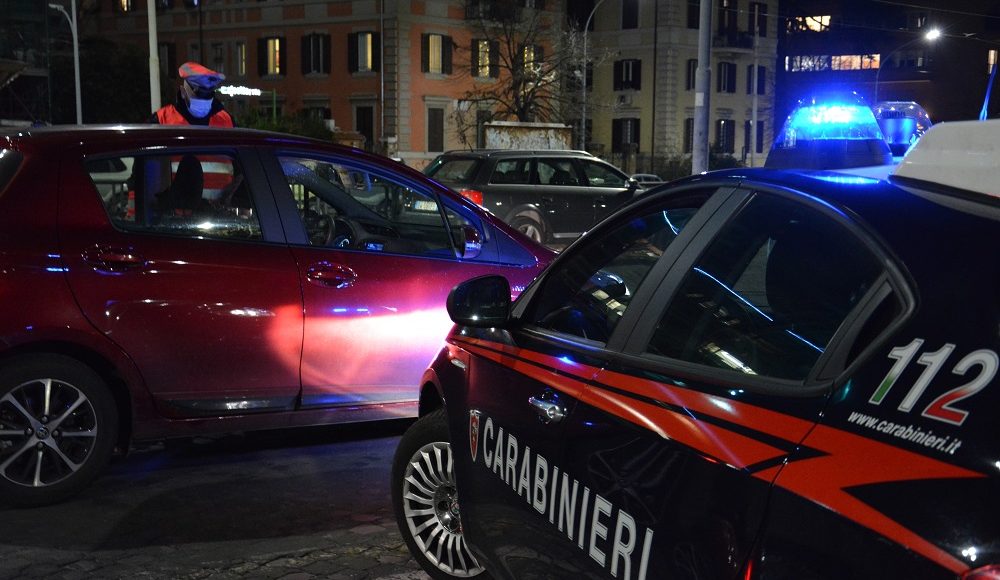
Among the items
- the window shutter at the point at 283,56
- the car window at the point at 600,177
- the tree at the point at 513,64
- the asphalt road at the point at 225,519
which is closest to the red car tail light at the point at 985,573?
the asphalt road at the point at 225,519

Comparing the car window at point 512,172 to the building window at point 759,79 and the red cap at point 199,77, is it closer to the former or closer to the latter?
the red cap at point 199,77

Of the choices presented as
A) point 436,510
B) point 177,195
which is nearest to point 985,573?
point 436,510

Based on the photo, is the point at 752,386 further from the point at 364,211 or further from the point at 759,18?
the point at 759,18

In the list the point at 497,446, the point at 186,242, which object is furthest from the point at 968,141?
the point at 186,242

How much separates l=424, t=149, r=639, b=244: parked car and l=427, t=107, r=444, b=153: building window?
35.7 meters

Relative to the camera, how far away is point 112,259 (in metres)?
5.00

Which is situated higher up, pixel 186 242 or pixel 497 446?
pixel 186 242

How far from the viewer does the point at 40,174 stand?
499cm

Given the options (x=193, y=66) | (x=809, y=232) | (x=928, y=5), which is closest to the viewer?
(x=809, y=232)

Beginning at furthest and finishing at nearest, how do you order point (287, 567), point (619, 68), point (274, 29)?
1. point (619, 68)
2. point (274, 29)
3. point (287, 567)

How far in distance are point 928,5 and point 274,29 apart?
136ft

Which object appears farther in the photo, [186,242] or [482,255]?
[482,255]

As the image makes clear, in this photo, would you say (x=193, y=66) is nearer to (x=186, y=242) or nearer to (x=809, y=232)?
(x=186, y=242)

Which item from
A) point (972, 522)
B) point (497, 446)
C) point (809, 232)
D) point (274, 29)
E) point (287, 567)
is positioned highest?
point (274, 29)
